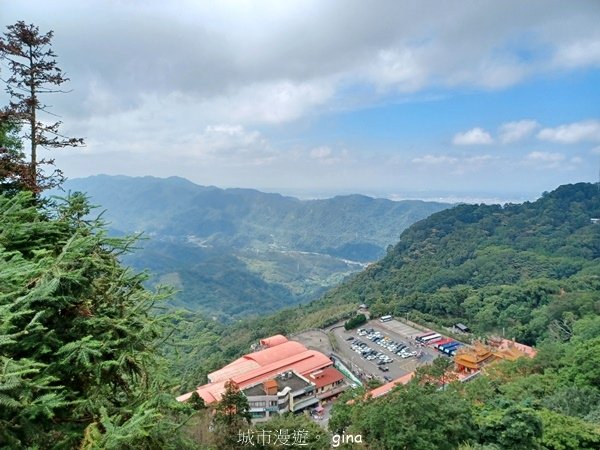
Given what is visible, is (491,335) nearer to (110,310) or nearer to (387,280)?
(387,280)

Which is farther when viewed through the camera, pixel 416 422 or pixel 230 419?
pixel 230 419

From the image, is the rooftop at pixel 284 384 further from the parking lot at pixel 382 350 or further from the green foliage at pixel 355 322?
the green foliage at pixel 355 322

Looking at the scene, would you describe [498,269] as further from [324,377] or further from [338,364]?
[324,377]

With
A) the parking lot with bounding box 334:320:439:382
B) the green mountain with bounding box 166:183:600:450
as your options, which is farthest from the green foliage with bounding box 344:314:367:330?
the green mountain with bounding box 166:183:600:450

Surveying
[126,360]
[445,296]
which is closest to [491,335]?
[445,296]

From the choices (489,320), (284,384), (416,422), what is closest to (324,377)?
(284,384)

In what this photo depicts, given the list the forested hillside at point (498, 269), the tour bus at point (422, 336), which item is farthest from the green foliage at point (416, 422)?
the forested hillside at point (498, 269)

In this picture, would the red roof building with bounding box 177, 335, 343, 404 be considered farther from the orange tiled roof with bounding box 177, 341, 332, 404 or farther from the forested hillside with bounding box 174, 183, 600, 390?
the forested hillside with bounding box 174, 183, 600, 390
